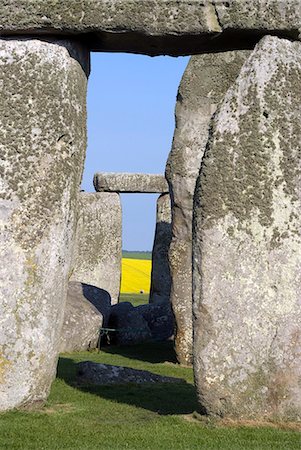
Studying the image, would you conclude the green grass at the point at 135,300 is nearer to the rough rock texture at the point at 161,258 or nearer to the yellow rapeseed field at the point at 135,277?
the rough rock texture at the point at 161,258

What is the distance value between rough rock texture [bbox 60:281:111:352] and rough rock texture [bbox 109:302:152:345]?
40 centimetres

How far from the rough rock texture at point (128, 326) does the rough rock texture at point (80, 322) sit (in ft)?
1.32

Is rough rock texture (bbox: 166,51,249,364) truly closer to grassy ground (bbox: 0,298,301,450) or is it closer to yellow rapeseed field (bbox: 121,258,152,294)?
grassy ground (bbox: 0,298,301,450)

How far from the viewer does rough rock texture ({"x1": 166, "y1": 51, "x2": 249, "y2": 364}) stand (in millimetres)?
13586

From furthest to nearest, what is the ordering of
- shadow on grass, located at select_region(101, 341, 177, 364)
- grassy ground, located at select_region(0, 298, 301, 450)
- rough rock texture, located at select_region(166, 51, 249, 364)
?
1. shadow on grass, located at select_region(101, 341, 177, 364)
2. rough rock texture, located at select_region(166, 51, 249, 364)
3. grassy ground, located at select_region(0, 298, 301, 450)

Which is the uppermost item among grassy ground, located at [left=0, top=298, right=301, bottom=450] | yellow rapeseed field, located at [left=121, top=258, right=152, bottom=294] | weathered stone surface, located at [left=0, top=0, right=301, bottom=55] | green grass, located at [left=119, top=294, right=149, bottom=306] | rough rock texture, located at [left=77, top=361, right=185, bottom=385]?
weathered stone surface, located at [left=0, top=0, right=301, bottom=55]

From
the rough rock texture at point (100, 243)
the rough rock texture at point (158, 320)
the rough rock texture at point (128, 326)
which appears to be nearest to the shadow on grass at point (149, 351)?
the rough rock texture at point (128, 326)

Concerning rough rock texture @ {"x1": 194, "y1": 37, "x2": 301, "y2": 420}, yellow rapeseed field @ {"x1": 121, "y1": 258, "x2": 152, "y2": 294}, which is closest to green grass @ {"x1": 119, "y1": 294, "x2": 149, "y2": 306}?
yellow rapeseed field @ {"x1": 121, "y1": 258, "x2": 152, "y2": 294}

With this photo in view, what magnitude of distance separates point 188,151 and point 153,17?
5603 millimetres

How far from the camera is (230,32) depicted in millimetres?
8344

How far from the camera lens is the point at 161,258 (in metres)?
20.7

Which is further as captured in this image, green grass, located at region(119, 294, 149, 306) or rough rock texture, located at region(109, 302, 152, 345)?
green grass, located at region(119, 294, 149, 306)

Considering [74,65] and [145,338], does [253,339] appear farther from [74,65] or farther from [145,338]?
[145,338]

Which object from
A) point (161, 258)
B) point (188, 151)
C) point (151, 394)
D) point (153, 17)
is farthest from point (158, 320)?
point (153, 17)
